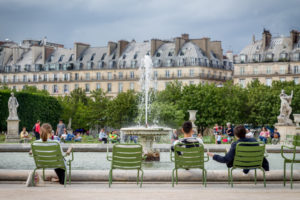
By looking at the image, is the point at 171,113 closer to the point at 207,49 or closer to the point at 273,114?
the point at 273,114

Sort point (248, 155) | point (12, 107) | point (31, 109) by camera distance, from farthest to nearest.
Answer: point (31, 109), point (12, 107), point (248, 155)

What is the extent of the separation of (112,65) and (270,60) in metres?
25.1

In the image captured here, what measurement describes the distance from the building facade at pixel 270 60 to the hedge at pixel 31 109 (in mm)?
27145

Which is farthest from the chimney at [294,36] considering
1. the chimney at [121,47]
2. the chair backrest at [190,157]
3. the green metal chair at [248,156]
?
the chair backrest at [190,157]

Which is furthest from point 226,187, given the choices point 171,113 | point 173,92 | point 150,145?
point 173,92

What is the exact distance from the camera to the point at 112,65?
306 feet

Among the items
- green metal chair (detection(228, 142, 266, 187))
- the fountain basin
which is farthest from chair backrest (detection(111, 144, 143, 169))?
the fountain basin

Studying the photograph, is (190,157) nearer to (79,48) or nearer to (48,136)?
(48,136)

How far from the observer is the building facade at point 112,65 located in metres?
87.3

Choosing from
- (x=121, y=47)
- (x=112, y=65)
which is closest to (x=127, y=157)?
(x=112, y=65)

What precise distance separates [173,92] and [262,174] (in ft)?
184

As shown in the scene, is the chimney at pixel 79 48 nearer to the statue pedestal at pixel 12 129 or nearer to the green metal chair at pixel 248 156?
the statue pedestal at pixel 12 129

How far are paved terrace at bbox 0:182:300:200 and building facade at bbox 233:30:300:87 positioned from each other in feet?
228

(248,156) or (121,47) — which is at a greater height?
(121,47)
